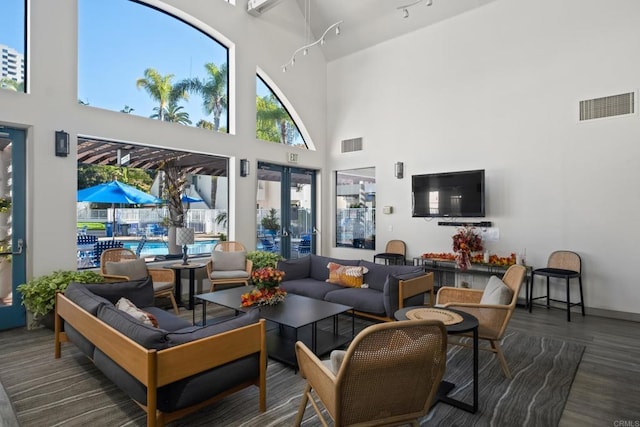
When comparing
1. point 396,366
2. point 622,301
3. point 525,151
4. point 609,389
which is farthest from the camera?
point 525,151

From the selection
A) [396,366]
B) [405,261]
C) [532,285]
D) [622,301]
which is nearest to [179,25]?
[405,261]

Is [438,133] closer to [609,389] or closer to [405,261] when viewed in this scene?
[405,261]

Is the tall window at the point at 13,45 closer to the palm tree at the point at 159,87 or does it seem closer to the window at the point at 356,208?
the palm tree at the point at 159,87

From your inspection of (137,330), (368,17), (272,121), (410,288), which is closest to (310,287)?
(410,288)

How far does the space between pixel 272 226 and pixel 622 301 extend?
18.6 feet

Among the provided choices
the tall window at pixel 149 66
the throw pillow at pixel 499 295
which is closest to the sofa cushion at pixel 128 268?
the tall window at pixel 149 66

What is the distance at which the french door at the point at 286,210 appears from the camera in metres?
7.08

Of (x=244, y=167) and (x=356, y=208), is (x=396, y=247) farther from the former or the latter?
(x=244, y=167)

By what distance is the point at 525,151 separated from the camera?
5.52 metres

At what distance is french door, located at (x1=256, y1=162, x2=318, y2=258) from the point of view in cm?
708

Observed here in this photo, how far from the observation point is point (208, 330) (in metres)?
2.30

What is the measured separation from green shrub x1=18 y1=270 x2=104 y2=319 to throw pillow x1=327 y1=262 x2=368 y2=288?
307 cm

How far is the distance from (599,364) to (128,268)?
5309 millimetres

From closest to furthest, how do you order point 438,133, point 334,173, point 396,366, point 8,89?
1. point 396,366
2. point 8,89
3. point 438,133
4. point 334,173
